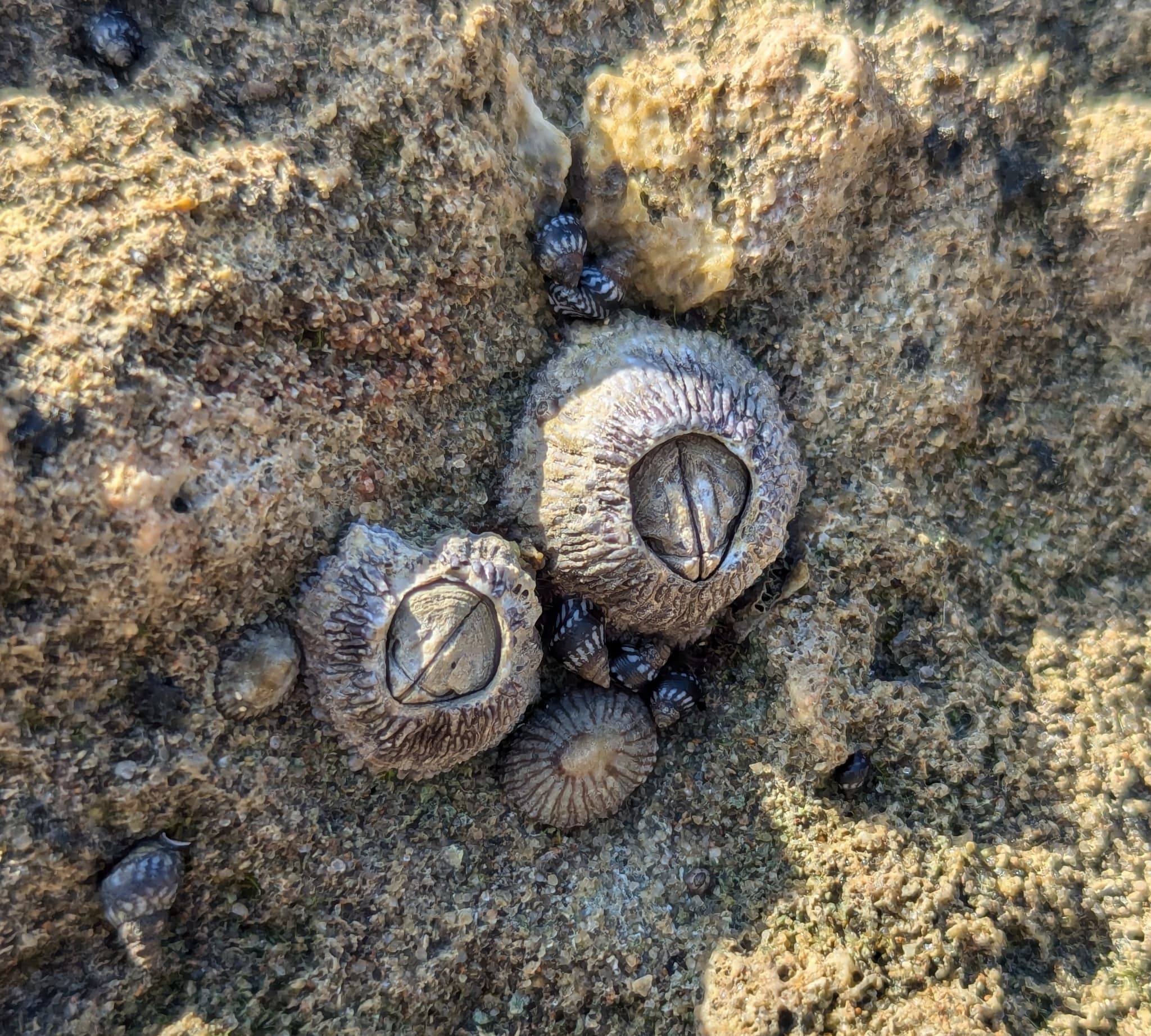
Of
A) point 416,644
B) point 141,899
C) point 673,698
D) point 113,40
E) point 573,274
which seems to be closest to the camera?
point 141,899

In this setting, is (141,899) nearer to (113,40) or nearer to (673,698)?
(673,698)

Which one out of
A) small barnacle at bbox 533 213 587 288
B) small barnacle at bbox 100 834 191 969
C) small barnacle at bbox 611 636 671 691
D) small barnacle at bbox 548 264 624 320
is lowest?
small barnacle at bbox 100 834 191 969

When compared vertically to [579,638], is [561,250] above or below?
above

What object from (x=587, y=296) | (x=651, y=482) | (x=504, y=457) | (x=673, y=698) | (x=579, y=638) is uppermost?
(x=587, y=296)

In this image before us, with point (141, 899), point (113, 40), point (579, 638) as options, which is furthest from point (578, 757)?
point (113, 40)

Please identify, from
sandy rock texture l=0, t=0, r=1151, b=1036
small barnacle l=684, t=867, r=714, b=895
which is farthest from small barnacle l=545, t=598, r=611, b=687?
small barnacle l=684, t=867, r=714, b=895

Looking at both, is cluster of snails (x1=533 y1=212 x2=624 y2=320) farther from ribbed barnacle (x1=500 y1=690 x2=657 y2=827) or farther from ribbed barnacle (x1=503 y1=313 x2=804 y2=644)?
ribbed barnacle (x1=500 y1=690 x2=657 y2=827)
